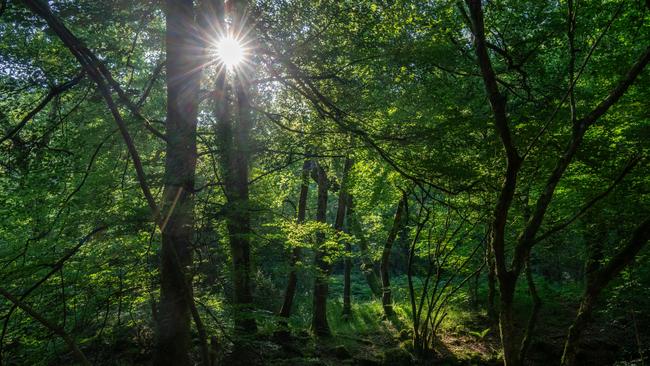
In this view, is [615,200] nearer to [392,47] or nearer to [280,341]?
[392,47]

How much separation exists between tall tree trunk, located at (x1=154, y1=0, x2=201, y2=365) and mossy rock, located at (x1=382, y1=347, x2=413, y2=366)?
19.5ft

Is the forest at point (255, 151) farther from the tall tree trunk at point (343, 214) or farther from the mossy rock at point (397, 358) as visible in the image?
the tall tree trunk at point (343, 214)

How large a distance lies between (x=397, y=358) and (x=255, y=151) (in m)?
6.33

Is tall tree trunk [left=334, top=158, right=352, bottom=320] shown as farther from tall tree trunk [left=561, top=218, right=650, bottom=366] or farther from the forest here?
tall tree trunk [left=561, top=218, right=650, bottom=366]

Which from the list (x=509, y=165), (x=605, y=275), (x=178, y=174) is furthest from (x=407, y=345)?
(x=178, y=174)

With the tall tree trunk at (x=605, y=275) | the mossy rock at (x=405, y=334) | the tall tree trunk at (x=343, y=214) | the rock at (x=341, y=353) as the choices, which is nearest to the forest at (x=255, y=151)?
the tall tree trunk at (x=605, y=275)

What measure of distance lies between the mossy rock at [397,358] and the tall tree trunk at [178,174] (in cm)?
595

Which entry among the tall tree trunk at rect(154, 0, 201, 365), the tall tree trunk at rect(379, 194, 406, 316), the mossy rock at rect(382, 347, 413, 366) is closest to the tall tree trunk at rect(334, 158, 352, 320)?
the tall tree trunk at rect(379, 194, 406, 316)

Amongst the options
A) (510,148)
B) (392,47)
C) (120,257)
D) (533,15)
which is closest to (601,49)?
(533,15)

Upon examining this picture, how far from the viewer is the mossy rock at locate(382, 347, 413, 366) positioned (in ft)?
29.2

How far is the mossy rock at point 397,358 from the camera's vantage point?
891cm

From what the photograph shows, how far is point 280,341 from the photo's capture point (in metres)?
9.33

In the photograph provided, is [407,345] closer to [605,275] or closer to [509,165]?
[605,275]

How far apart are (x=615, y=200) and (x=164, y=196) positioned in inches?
292
